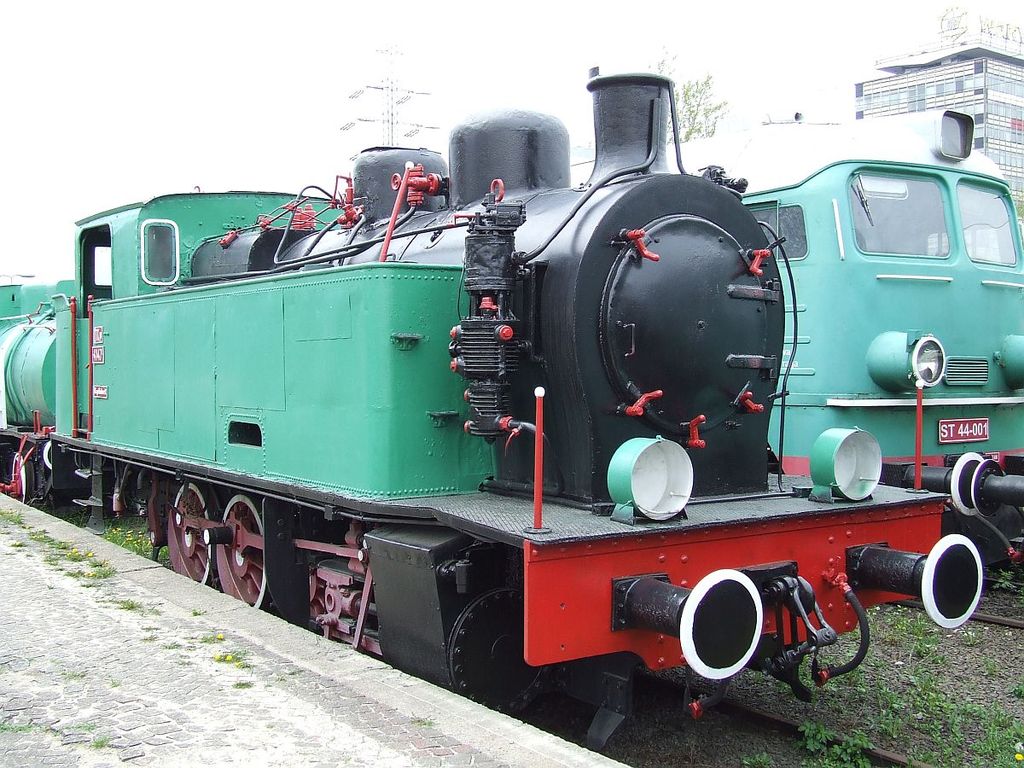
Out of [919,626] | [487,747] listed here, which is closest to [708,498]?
[487,747]

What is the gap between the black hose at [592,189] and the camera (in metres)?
4.30

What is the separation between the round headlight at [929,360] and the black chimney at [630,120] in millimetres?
2760

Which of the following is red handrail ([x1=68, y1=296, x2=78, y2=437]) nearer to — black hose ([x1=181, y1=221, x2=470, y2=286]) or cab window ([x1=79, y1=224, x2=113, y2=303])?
cab window ([x1=79, y1=224, x2=113, y2=303])

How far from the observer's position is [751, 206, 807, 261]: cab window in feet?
23.1

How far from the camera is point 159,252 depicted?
7598 mm

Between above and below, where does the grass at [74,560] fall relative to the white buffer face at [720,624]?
below

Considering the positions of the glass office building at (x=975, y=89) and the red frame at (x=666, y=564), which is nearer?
the red frame at (x=666, y=564)

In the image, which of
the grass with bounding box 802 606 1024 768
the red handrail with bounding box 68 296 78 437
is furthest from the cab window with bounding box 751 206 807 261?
the red handrail with bounding box 68 296 78 437

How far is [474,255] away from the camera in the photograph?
429 centimetres

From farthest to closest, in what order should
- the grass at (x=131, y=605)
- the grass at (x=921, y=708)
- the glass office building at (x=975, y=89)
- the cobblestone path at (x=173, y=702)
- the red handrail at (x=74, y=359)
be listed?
the glass office building at (x=975, y=89) < the red handrail at (x=74, y=359) < the grass at (x=131, y=605) < the grass at (x=921, y=708) < the cobblestone path at (x=173, y=702)

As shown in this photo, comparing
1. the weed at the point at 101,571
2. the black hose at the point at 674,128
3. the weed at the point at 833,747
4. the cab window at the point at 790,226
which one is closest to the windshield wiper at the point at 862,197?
the cab window at the point at 790,226

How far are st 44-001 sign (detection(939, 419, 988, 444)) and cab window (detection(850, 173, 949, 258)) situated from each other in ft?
3.98

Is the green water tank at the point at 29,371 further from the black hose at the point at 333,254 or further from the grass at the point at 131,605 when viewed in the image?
the grass at the point at 131,605

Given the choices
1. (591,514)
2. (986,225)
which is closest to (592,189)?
(591,514)
